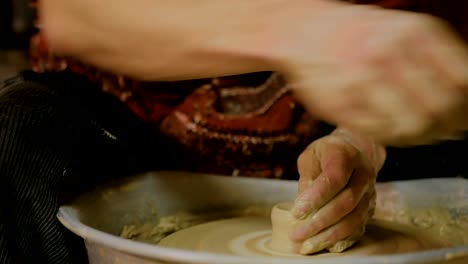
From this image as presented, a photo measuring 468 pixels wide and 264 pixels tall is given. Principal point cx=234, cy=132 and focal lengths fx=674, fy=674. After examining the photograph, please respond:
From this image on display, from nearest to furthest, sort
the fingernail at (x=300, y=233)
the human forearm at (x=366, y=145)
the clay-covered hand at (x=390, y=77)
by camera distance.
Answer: the clay-covered hand at (x=390, y=77), the fingernail at (x=300, y=233), the human forearm at (x=366, y=145)

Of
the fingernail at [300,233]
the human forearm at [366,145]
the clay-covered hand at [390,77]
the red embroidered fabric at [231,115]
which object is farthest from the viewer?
the red embroidered fabric at [231,115]

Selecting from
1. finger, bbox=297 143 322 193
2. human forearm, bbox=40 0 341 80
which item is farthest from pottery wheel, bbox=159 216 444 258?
human forearm, bbox=40 0 341 80

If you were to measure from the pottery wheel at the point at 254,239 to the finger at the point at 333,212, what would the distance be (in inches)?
1.6

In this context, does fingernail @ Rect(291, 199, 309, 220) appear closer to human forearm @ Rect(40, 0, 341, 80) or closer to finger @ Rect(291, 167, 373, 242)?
finger @ Rect(291, 167, 373, 242)

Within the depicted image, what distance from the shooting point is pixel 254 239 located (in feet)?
3.66

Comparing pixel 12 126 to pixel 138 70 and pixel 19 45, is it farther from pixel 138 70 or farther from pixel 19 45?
pixel 19 45

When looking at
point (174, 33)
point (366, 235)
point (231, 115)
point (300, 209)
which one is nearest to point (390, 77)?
point (174, 33)

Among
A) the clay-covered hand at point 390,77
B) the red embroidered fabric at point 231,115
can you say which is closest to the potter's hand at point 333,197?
the red embroidered fabric at point 231,115

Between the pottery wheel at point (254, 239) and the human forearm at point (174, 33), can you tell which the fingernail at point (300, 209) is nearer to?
the pottery wheel at point (254, 239)

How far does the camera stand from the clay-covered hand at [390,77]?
0.60 m

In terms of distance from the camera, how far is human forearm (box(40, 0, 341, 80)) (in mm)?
688

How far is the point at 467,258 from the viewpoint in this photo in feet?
2.54

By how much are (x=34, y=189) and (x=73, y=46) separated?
28cm

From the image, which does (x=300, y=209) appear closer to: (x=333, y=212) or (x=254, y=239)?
(x=333, y=212)
